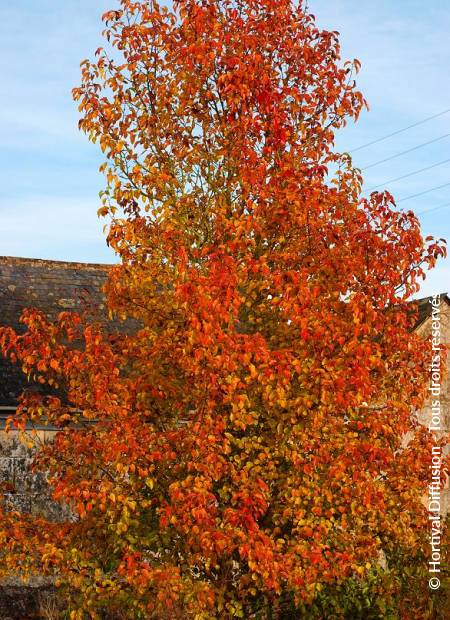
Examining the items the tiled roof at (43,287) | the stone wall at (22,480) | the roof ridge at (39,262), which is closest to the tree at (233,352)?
the stone wall at (22,480)

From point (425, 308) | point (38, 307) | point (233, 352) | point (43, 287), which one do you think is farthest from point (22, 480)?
point (425, 308)

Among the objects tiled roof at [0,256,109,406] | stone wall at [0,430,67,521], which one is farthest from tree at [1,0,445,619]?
tiled roof at [0,256,109,406]

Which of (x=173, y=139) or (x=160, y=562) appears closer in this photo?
(x=160, y=562)

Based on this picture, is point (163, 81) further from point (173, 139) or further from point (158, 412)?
point (158, 412)

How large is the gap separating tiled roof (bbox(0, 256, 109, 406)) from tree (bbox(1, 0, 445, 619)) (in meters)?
7.02

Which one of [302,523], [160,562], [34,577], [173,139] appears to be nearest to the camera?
[302,523]

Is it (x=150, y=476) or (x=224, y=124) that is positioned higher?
(x=224, y=124)

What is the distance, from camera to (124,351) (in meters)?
9.54

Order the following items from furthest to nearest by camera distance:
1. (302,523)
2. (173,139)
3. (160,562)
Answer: (173,139) < (160,562) < (302,523)

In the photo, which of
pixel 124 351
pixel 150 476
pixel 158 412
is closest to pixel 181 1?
pixel 124 351

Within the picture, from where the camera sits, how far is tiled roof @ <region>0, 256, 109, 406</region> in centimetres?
1770

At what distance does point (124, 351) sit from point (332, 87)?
425 cm

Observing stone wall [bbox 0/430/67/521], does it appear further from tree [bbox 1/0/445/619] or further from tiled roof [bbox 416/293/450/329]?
tiled roof [bbox 416/293/450/329]

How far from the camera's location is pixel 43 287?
19.0 m
